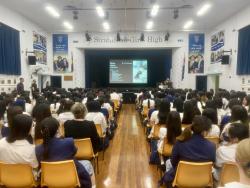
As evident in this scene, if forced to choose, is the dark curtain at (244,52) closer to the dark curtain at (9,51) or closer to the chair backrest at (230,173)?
the chair backrest at (230,173)

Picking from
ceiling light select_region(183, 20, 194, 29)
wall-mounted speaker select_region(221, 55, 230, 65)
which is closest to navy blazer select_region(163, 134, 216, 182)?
wall-mounted speaker select_region(221, 55, 230, 65)

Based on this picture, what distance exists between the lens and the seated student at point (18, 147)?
8.89 feet

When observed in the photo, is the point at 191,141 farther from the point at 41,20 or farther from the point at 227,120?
the point at 41,20

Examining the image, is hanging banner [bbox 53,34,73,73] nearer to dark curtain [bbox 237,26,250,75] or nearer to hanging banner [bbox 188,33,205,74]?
hanging banner [bbox 188,33,205,74]

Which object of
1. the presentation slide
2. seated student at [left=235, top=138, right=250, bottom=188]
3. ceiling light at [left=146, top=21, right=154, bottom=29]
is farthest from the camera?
the presentation slide

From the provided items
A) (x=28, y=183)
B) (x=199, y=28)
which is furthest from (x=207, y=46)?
(x=28, y=183)

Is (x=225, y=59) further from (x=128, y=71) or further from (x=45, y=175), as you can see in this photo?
(x=45, y=175)

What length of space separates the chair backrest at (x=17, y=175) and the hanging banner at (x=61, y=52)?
15815mm

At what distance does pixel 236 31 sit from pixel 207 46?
4438mm

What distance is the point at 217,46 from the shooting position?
1577 centimetres

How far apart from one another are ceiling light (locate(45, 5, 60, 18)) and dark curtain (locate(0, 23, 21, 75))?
6.47ft

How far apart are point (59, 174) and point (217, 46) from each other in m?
15.1

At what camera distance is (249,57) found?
1138cm

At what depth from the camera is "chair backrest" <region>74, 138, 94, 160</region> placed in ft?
12.0
